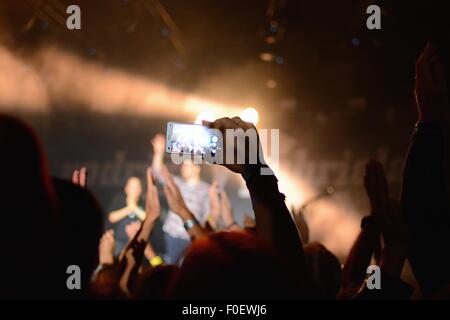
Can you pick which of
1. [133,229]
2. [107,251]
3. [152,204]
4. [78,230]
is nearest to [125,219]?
[133,229]

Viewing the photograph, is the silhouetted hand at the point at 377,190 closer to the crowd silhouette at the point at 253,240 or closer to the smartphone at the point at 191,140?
the crowd silhouette at the point at 253,240

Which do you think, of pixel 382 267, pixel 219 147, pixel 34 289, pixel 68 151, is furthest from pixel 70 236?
pixel 68 151

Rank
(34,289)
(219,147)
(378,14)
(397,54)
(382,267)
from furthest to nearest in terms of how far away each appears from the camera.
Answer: (397,54) < (378,14) < (219,147) < (382,267) < (34,289)

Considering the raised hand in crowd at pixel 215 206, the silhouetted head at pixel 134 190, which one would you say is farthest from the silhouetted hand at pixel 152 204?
the silhouetted head at pixel 134 190

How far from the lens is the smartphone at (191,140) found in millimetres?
1312

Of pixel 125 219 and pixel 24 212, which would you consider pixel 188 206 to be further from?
pixel 24 212

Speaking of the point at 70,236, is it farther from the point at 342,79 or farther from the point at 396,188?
the point at 396,188

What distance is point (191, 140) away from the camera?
1413 mm

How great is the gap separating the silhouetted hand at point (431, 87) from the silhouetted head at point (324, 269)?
71 cm

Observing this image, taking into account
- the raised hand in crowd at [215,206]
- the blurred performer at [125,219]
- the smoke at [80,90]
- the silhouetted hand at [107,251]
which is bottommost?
the blurred performer at [125,219]

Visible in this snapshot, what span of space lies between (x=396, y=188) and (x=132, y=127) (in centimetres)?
471

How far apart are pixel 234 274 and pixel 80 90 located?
6.08 metres

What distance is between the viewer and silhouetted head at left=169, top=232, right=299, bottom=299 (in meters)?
0.74

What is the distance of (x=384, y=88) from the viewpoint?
642 cm
